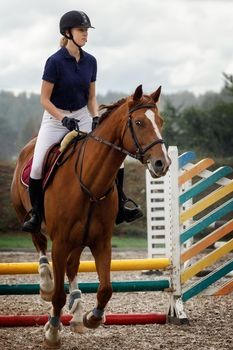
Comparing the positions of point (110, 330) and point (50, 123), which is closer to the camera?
point (50, 123)

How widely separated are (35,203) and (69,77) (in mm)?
1255

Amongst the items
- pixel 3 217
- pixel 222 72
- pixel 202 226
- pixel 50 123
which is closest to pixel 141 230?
pixel 3 217

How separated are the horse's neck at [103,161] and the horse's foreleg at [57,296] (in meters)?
0.62

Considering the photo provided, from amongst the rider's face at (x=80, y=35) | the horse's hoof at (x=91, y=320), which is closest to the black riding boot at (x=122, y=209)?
the horse's hoof at (x=91, y=320)

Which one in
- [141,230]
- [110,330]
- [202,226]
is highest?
[202,226]

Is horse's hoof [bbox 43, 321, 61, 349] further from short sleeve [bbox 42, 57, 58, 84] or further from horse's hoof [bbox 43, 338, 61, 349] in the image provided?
short sleeve [bbox 42, 57, 58, 84]

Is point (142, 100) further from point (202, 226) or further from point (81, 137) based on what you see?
point (202, 226)

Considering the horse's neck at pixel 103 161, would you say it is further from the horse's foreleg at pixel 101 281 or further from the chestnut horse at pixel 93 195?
the horse's foreleg at pixel 101 281

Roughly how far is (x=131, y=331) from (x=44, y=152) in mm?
2135

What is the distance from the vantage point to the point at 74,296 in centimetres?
852

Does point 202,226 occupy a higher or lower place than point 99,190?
lower

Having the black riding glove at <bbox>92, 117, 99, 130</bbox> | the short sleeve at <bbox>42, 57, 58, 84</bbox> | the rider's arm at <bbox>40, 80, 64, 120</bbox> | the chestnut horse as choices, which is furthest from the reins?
the short sleeve at <bbox>42, 57, 58, 84</bbox>

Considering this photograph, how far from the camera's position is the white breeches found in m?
8.27

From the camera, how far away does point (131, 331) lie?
29.3 feet
